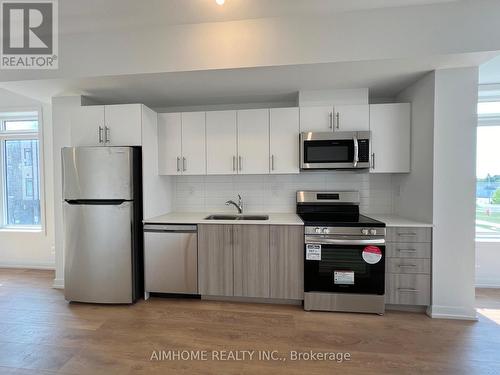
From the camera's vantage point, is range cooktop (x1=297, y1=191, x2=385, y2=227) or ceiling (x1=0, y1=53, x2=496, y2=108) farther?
range cooktop (x1=297, y1=191, x2=385, y2=227)

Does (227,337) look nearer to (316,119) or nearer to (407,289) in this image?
(407,289)

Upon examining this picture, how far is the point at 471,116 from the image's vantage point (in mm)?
2340

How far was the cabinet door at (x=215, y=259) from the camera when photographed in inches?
106

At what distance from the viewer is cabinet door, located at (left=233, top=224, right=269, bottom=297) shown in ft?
8.68

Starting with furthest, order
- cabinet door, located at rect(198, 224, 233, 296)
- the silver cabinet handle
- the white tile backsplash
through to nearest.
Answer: the white tile backsplash → the silver cabinet handle → cabinet door, located at rect(198, 224, 233, 296)

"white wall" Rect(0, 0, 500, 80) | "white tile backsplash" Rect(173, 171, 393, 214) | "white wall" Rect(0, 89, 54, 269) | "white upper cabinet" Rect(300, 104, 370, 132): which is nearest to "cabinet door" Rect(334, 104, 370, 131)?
"white upper cabinet" Rect(300, 104, 370, 132)

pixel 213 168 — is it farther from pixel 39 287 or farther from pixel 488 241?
pixel 488 241

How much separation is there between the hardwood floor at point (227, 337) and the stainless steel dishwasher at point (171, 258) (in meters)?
0.20

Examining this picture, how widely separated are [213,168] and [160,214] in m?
0.90

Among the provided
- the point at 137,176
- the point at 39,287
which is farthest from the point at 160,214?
the point at 39,287

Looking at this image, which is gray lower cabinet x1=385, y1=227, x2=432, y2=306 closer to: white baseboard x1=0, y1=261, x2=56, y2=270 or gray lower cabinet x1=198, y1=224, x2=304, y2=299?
gray lower cabinet x1=198, y1=224, x2=304, y2=299

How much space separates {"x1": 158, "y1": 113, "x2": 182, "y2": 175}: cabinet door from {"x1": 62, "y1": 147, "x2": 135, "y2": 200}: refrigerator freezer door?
51 cm

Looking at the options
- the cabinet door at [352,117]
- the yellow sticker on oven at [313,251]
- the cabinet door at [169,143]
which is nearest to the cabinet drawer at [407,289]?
the yellow sticker on oven at [313,251]

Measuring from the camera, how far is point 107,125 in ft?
9.20
